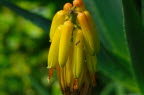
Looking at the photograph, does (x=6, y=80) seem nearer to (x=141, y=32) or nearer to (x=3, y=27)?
(x=3, y=27)

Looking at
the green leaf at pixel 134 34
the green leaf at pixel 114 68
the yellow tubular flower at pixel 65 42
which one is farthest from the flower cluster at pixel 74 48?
the green leaf at pixel 114 68

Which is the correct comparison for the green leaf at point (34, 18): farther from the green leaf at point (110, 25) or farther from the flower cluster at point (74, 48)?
the flower cluster at point (74, 48)

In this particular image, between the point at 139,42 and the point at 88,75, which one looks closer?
the point at 88,75

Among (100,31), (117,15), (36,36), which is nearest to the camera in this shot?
(117,15)

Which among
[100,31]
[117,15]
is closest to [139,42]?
[117,15]

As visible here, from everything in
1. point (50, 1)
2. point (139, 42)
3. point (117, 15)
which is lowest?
point (139, 42)

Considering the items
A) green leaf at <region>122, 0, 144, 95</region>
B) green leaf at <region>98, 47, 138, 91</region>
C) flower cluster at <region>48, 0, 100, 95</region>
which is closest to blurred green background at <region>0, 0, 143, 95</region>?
green leaf at <region>98, 47, 138, 91</region>
